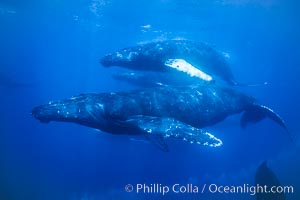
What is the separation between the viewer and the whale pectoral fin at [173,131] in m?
7.95

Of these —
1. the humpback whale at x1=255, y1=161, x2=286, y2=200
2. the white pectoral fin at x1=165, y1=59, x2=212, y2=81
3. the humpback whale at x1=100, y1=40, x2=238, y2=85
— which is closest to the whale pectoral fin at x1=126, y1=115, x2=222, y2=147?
the white pectoral fin at x1=165, y1=59, x2=212, y2=81

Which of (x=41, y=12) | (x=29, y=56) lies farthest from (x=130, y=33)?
(x=29, y=56)

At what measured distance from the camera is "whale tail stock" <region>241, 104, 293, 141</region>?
1230 cm

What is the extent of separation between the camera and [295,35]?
5309 cm

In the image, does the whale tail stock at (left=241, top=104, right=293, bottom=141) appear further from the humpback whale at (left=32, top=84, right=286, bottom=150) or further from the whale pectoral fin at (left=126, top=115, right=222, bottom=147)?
the whale pectoral fin at (left=126, top=115, right=222, bottom=147)

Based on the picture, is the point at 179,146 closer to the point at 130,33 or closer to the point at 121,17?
the point at 121,17

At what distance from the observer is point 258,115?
1325 centimetres

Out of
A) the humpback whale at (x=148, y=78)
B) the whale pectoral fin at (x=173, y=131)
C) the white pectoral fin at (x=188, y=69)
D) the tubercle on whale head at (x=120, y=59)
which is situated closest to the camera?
the whale pectoral fin at (x=173, y=131)

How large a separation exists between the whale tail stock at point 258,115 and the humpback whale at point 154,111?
1.06 metres

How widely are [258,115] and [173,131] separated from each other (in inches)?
256

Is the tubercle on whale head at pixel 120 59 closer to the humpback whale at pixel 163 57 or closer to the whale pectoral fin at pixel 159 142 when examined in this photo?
the humpback whale at pixel 163 57

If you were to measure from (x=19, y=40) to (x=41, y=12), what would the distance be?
4226 centimetres

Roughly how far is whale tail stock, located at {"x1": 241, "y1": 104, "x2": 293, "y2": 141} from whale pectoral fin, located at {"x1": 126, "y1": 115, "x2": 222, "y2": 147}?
5.08 meters

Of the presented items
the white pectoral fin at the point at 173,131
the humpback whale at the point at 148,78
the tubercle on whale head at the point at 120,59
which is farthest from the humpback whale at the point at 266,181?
the tubercle on whale head at the point at 120,59
